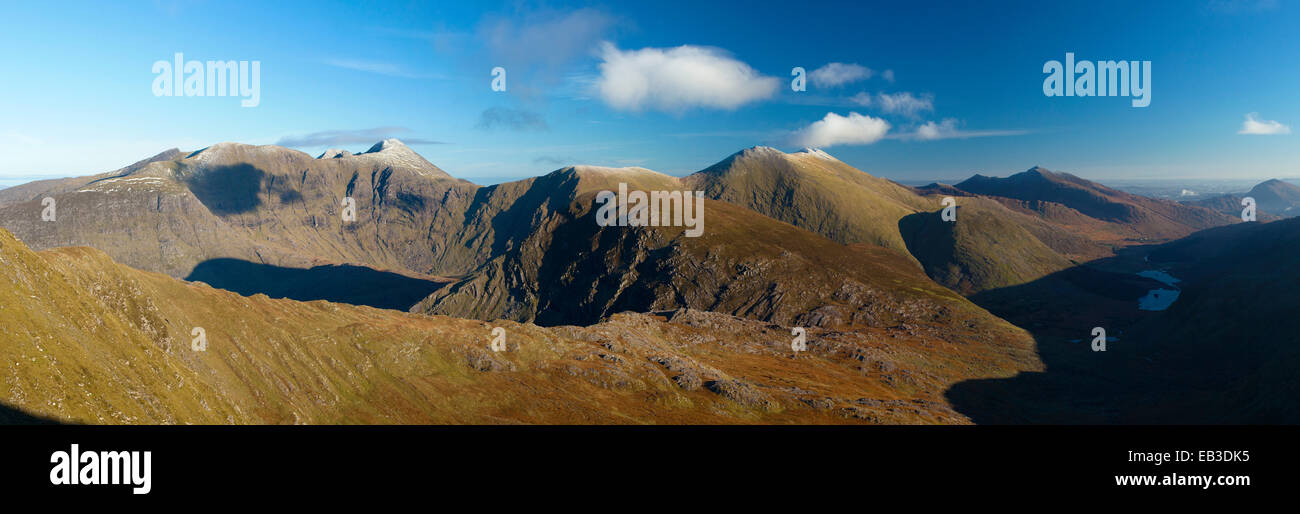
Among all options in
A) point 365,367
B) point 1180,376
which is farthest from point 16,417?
point 1180,376

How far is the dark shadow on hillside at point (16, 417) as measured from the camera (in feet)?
104

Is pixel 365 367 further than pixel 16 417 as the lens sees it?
Yes

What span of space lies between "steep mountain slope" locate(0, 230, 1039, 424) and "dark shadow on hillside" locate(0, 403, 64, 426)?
35 cm

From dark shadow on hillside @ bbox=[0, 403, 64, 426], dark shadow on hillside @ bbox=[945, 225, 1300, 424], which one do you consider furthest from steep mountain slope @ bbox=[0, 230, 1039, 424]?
dark shadow on hillside @ bbox=[945, 225, 1300, 424]

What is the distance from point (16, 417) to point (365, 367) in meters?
52.0

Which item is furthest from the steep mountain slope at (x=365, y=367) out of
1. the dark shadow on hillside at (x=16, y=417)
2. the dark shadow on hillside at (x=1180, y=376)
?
the dark shadow on hillside at (x=1180, y=376)

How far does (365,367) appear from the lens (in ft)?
274

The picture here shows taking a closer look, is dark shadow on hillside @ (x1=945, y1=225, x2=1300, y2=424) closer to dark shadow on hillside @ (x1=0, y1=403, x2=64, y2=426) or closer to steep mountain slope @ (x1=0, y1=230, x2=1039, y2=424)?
steep mountain slope @ (x1=0, y1=230, x2=1039, y2=424)

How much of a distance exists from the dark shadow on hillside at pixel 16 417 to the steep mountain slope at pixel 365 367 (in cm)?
35

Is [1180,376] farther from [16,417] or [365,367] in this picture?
[16,417]

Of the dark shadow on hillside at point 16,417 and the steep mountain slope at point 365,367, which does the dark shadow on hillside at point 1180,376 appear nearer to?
the steep mountain slope at point 365,367
